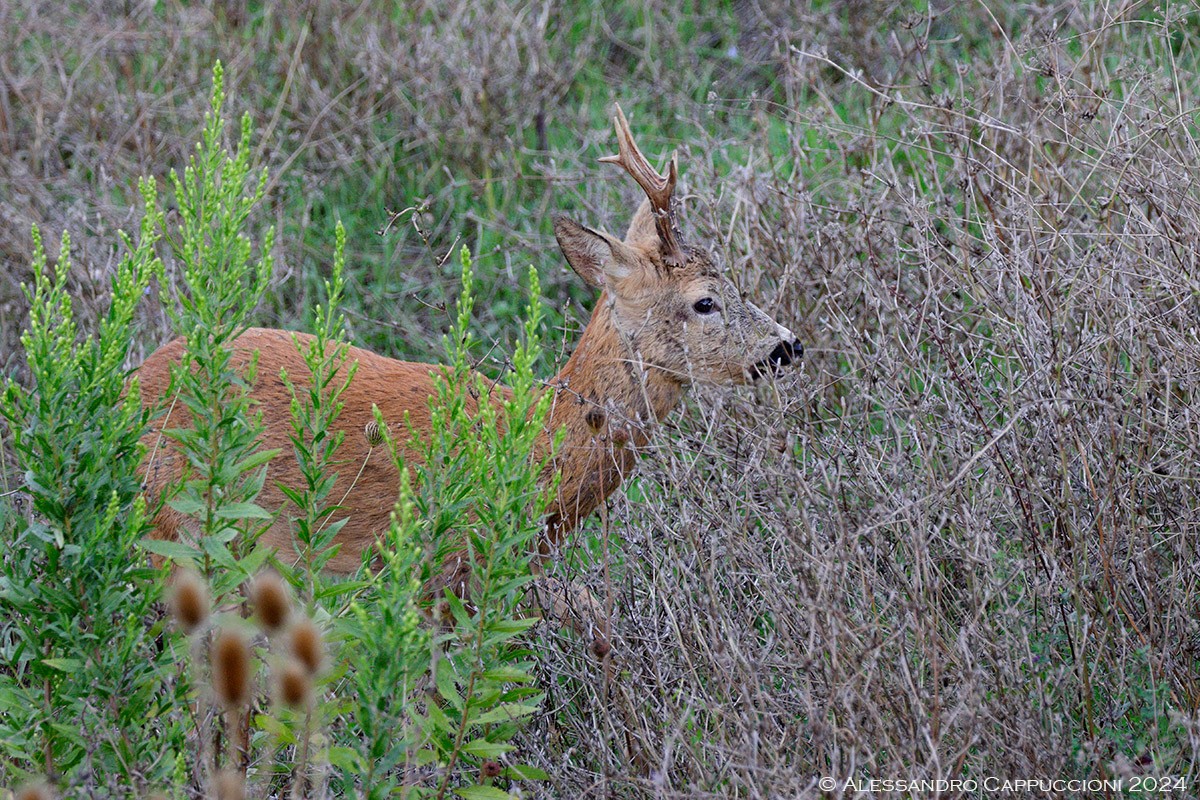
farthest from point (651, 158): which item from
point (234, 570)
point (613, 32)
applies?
point (234, 570)

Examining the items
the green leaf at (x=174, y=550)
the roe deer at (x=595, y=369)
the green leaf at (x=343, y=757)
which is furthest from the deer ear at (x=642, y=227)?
the green leaf at (x=343, y=757)

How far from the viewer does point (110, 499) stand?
2889mm

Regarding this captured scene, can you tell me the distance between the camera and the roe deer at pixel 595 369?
4.73 meters

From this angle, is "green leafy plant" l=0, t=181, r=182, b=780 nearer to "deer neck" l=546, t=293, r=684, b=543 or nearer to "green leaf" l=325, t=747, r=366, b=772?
"green leaf" l=325, t=747, r=366, b=772

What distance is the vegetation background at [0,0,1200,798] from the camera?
10.9 feet

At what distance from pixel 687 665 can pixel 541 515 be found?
0.64m

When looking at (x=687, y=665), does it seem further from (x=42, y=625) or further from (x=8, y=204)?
(x=8, y=204)

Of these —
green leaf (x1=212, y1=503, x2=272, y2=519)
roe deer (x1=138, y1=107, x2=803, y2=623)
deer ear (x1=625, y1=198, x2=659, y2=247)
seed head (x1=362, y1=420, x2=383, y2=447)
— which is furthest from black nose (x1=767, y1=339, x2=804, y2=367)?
green leaf (x1=212, y1=503, x2=272, y2=519)

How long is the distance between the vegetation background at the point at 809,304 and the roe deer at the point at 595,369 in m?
0.16

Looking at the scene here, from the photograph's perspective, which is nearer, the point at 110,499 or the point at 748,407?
the point at 110,499

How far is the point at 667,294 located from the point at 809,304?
2.55 feet

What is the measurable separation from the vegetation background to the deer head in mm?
189

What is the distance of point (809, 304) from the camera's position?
217 inches

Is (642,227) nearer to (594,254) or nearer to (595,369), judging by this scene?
(594,254)
